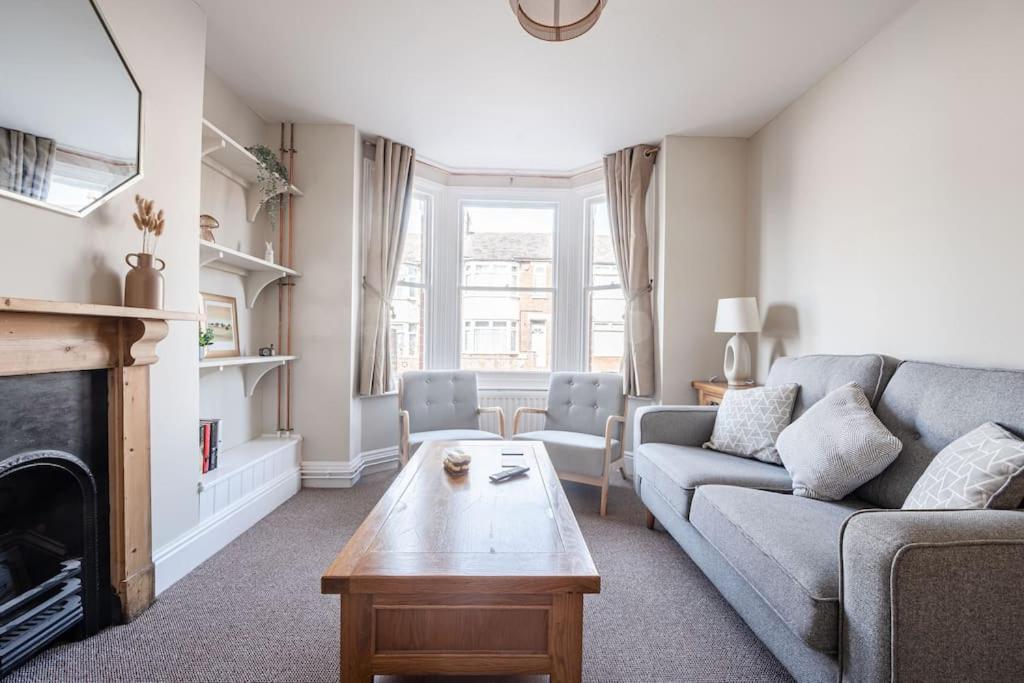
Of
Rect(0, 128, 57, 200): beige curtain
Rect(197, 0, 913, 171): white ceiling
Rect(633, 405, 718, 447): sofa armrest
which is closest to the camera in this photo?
Rect(0, 128, 57, 200): beige curtain

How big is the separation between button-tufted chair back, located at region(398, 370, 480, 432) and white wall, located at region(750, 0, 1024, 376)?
228 centimetres

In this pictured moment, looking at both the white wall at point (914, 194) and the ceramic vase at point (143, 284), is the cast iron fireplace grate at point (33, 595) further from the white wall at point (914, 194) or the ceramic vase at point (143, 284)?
the white wall at point (914, 194)

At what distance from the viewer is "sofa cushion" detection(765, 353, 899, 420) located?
1983 mm

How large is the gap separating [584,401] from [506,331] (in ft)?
3.46

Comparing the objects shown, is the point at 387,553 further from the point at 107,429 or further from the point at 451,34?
the point at 451,34

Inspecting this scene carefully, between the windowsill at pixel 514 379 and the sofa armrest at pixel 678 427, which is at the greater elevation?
the windowsill at pixel 514 379

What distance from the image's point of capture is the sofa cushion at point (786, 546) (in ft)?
3.78

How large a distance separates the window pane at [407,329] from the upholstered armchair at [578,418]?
1173 mm

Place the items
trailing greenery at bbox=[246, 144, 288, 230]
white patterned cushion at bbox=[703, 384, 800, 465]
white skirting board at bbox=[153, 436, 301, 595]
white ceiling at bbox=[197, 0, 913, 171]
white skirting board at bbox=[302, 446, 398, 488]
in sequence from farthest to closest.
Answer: white skirting board at bbox=[302, 446, 398, 488] → trailing greenery at bbox=[246, 144, 288, 230] → white patterned cushion at bbox=[703, 384, 800, 465] → white ceiling at bbox=[197, 0, 913, 171] → white skirting board at bbox=[153, 436, 301, 595]

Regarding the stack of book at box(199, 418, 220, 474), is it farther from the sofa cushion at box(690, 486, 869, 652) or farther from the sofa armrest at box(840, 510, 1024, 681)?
the sofa armrest at box(840, 510, 1024, 681)

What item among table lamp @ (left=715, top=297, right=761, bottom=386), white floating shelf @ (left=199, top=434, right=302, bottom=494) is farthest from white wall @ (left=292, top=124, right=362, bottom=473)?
table lamp @ (left=715, top=297, right=761, bottom=386)

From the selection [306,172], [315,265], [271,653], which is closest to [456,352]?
A: [315,265]

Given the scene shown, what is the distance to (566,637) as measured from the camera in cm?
119

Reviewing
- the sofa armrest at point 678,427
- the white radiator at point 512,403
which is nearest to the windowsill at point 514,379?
the white radiator at point 512,403
